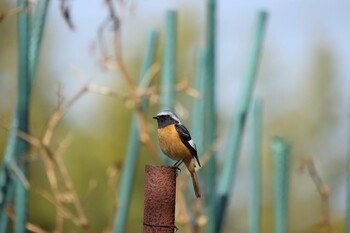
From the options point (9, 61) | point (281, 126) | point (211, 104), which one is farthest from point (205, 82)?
point (281, 126)

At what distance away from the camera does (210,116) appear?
361cm

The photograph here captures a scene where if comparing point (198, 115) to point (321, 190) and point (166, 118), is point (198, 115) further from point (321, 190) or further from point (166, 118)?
point (166, 118)

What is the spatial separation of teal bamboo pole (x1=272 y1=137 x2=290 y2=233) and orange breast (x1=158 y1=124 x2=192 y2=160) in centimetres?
68

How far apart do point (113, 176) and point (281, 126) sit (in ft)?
15.7

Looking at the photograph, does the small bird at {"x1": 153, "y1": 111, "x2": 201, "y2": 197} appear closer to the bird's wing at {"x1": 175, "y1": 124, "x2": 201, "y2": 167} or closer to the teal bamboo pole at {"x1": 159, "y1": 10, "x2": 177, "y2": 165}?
the bird's wing at {"x1": 175, "y1": 124, "x2": 201, "y2": 167}

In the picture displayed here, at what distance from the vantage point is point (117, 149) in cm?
759

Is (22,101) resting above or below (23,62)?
below

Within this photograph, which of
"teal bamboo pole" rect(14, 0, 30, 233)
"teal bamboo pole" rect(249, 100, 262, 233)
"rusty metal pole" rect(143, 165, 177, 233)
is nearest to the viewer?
"rusty metal pole" rect(143, 165, 177, 233)

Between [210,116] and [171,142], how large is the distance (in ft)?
2.18

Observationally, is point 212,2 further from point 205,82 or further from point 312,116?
point 312,116

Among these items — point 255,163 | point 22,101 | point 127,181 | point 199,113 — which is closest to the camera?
point 22,101

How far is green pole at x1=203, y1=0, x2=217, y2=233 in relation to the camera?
3.55 meters

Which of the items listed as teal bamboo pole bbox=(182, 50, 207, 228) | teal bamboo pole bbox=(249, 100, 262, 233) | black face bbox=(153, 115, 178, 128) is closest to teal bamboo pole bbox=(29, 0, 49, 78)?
black face bbox=(153, 115, 178, 128)

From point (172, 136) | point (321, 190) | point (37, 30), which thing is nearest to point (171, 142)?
point (172, 136)
